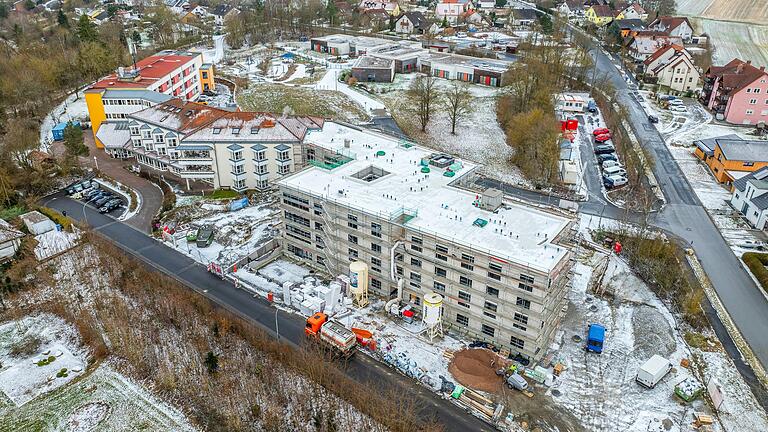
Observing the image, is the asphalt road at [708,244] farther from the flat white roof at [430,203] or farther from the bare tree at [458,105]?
the bare tree at [458,105]

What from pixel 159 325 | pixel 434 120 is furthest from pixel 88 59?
pixel 159 325

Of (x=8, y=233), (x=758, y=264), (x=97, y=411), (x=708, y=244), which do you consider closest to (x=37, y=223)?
(x=8, y=233)

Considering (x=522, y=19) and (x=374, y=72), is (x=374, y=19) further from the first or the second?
(x=374, y=72)

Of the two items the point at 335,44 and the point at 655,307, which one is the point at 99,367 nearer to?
the point at 655,307

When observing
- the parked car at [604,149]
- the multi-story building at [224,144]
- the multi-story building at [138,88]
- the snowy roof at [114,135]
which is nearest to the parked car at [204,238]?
the multi-story building at [224,144]

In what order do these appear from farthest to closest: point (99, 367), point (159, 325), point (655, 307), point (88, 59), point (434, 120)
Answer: point (88, 59), point (434, 120), point (655, 307), point (159, 325), point (99, 367)

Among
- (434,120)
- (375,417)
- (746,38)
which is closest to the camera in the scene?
(375,417)

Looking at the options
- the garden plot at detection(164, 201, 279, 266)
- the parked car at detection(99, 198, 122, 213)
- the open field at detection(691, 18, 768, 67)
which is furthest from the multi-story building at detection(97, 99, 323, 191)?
the open field at detection(691, 18, 768, 67)
